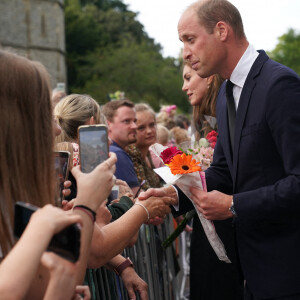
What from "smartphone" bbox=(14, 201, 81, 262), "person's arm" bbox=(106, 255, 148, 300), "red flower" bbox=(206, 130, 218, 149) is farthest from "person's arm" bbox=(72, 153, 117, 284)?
"red flower" bbox=(206, 130, 218, 149)

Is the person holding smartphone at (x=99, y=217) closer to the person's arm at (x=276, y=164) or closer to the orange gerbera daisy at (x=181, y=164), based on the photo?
the orange gerbera daisy at (x=181, y=164)

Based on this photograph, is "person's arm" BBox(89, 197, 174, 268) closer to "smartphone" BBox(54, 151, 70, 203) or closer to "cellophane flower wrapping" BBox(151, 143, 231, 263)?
"cellophane flower wrapping" BBox(151, 143, 231, 263)

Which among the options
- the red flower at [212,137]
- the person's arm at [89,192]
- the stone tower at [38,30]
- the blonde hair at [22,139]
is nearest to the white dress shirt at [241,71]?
the red flower at [212,137]

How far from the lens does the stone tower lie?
130 feet

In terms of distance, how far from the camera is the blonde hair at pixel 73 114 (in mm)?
3635

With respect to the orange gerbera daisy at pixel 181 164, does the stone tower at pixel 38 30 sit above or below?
above

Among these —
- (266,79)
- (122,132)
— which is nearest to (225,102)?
(266,79)

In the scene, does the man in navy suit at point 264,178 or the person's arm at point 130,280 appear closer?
the man in navy suit at point 264,178

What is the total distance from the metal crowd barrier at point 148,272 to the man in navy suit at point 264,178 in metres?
0.64

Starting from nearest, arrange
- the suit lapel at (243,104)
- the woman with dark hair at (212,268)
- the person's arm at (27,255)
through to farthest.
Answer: the person's arm at (27,255) → the suit lapel at (243,104) → the woman with dark hair at (212,268)

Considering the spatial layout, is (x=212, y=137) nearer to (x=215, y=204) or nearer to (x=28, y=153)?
(x=215, y=204)

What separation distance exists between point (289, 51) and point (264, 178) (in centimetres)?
8347

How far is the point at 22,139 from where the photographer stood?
173 cm

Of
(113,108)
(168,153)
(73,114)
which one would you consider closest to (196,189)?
(168,153)
